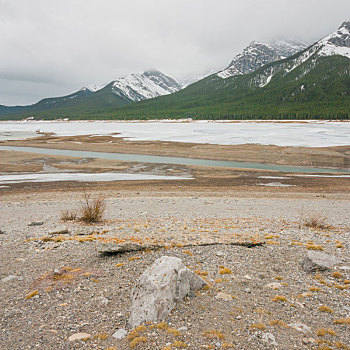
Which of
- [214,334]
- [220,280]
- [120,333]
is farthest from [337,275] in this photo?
[120,333]

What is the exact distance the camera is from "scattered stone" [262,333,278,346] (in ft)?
15.4

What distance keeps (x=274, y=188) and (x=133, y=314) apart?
22403 millimetres

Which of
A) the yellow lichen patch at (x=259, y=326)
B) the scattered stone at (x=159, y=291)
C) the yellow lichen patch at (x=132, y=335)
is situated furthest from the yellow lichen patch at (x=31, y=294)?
the yellow lichen patch at (x=259, y=326)

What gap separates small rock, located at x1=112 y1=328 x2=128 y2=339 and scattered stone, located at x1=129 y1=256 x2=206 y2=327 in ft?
0.64

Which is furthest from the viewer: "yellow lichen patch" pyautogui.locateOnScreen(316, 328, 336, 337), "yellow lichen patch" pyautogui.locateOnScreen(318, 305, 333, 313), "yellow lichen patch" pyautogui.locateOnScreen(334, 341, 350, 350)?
"yellow lichen patch" pyautogui.locateOnScreen(318, 305, 333, 313)

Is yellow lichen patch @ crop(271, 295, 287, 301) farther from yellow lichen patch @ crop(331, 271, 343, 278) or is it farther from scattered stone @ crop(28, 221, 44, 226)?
scattered stone @ crop(28, 221, 44, 226)

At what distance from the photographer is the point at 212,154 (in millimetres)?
47188

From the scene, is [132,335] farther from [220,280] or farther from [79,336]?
[220,280]

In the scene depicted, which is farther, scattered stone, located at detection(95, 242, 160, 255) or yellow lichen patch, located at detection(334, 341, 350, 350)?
scattered stone, located at detection(95, 242, 160, 255)

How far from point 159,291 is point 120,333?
1064mm

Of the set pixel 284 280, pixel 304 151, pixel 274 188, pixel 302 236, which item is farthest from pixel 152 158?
pixel 284 280

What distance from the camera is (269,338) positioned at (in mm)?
4793

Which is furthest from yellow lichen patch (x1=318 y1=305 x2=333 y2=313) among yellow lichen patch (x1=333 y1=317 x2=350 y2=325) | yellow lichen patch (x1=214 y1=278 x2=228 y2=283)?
yellow lichen patch (x1=214 y1=278 x2=228 y2=283)

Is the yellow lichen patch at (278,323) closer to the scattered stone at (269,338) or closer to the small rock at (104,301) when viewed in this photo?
the scattered stone at (269,338)
